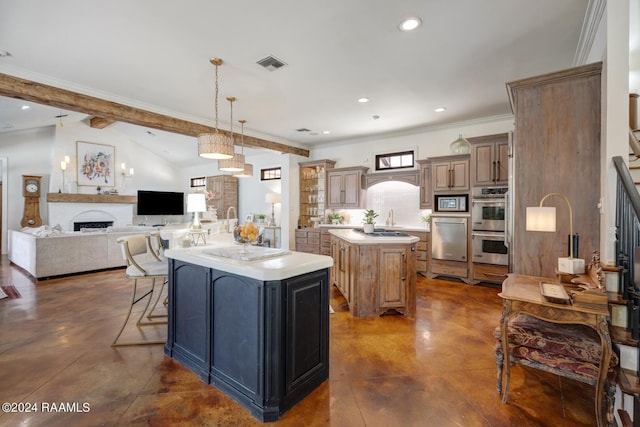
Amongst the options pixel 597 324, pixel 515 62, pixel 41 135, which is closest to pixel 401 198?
pixel 515 62

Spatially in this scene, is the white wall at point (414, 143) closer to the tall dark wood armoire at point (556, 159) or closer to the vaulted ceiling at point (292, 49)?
the vaulted ceiling at point (292, 49)

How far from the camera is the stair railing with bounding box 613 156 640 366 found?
4.80 ft

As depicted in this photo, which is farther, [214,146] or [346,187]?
[346,187]

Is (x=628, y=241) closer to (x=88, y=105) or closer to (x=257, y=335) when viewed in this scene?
(x=257, y=335)

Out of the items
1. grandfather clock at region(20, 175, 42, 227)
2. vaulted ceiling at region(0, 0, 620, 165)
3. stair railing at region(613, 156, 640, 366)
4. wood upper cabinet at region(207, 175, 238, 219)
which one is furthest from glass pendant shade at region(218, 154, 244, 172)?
grandfather clock at region(20, 175, 42, 227)

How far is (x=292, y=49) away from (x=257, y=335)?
272 cm

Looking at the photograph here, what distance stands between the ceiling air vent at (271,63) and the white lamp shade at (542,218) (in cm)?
283

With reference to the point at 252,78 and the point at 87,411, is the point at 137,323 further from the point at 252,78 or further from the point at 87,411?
the point at 252,78

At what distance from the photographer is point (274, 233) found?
777 centimetres

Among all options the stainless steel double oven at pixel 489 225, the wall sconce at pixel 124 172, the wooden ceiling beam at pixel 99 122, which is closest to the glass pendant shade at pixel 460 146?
the stainless steel double oven at pixel 489 225

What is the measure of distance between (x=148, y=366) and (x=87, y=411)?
0.53 meters

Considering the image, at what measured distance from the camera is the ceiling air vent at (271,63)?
311cm

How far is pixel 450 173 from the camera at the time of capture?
16.6 ft

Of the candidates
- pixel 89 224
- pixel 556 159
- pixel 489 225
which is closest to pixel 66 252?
pixel 89 224
